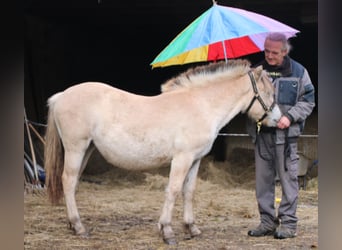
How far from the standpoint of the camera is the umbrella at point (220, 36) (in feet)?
14.1

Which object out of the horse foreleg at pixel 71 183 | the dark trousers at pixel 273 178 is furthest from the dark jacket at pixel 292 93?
the horse foreleg at pixel 71 183

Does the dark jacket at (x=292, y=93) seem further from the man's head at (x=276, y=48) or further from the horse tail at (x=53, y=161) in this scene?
the horse tail at (x=53, y=161)

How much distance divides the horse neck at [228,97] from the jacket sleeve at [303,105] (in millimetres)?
359

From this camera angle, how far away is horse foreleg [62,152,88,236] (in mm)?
4480

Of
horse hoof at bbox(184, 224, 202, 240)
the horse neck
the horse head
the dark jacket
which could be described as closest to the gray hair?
the dark jacket

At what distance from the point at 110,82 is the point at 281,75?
1.84 m

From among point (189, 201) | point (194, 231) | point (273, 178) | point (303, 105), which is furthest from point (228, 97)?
point (194, 231)

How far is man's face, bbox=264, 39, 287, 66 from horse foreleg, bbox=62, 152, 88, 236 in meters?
1.75

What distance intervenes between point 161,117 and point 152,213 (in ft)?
4.03

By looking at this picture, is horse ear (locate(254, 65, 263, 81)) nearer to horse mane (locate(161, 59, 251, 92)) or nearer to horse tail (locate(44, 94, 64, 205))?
horse mane (locate(161, 59, 251, 92))

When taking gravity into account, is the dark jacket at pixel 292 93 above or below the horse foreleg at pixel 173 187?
above

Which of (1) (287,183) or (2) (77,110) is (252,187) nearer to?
(1) (287,183)

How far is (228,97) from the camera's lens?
447 cm

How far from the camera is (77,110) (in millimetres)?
4465
